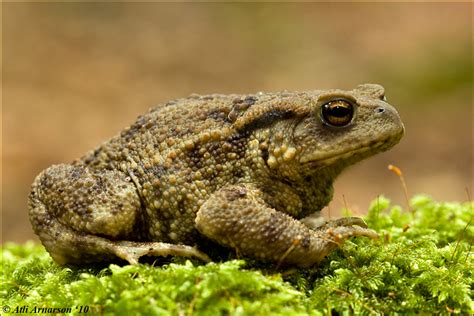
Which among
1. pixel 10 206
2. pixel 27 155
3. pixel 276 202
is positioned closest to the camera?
pixel 276 202

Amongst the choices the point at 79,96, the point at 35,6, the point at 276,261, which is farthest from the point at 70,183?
the point at 35,6

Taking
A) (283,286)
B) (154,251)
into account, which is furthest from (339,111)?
(154,251)

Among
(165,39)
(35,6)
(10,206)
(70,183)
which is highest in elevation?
(35,6)

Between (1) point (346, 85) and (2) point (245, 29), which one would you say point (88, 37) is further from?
(1) point (346, 85)

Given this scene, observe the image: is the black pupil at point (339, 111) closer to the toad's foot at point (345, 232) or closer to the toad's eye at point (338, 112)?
the toad's eye at point (338, 112)

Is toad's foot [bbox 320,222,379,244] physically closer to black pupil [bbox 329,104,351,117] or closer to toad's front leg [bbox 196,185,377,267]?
toad's front leg [bbox 196,185,377,267]

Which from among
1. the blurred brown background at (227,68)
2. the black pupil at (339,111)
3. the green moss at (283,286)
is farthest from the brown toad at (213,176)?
the blurred brown background at (227,68)

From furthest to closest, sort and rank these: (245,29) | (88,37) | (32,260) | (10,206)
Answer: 1. (245,29)
2. (88,37)
3. (10,206)
4. (32,260)
